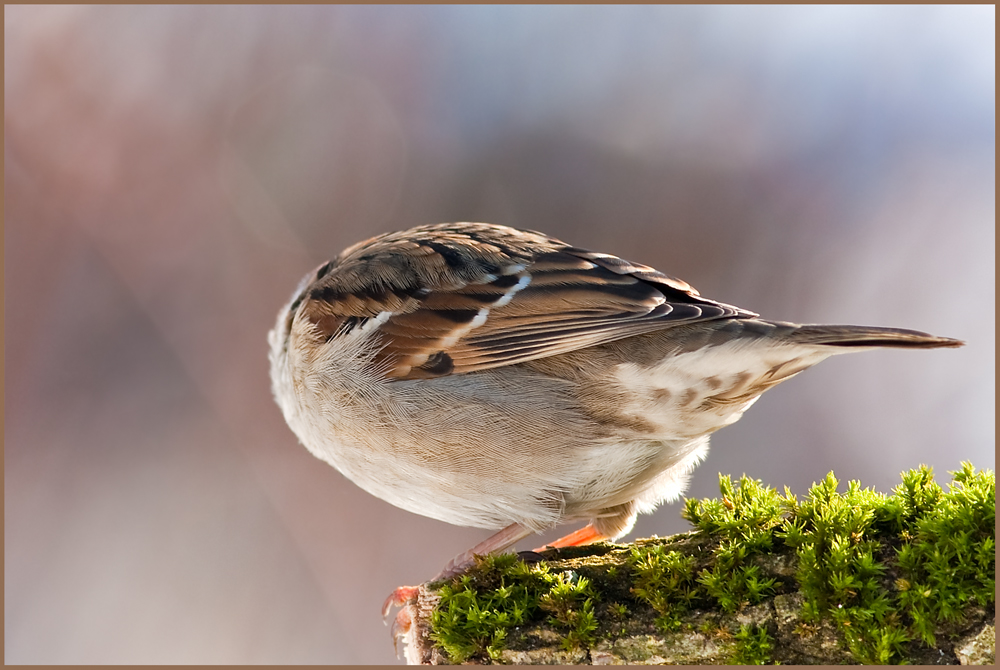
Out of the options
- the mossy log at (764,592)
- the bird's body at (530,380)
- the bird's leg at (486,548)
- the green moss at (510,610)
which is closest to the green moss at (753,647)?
the mossy log at (764,592)

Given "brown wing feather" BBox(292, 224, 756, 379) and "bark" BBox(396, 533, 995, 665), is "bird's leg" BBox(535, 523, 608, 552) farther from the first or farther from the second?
"brown wing feather" BBox(292, 224, 756, 379)

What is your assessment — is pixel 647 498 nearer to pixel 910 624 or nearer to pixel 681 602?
pixel 681 602

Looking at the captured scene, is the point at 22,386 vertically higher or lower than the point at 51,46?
lower

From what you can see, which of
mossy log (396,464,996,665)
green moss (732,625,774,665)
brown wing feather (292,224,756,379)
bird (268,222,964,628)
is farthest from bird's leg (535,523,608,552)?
green moss (732,625,774,665)

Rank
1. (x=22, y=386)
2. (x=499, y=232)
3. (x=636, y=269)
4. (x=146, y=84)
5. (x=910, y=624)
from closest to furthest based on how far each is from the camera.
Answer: (x=910, y=624), (x=636, y=269), (x=499, y=232), (x=22, y=386), (x=146, y=84)

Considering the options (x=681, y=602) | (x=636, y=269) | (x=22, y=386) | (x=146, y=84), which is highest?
(x=146, y=84)

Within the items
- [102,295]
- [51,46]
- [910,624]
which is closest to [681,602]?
[910,624]

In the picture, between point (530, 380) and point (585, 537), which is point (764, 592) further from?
point (585, 537)

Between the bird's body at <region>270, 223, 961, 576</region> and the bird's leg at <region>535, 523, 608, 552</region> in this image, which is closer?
the bird's body at <region>270, 223, 961, 576</region>

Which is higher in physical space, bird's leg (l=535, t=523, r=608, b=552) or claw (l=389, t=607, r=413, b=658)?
bird's leg (l=535, t=523, r=608, b=552)
